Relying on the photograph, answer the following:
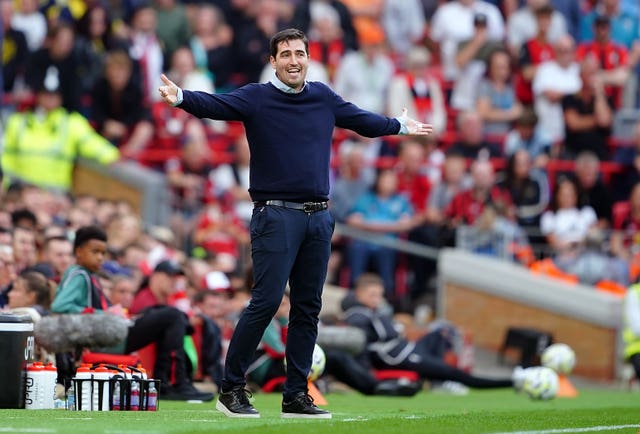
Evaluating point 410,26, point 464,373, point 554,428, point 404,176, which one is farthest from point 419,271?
point 554,428

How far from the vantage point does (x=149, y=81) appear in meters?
23.8

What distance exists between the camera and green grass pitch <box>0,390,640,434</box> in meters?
9.33

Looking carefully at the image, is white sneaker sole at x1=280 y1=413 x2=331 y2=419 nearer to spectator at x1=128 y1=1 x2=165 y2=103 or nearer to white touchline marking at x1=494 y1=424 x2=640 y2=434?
white touchline marking at x1=494 y1=424 x2=640 y2=434

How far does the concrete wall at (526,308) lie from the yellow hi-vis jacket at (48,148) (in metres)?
4.80

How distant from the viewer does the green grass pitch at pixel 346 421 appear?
9.33 m

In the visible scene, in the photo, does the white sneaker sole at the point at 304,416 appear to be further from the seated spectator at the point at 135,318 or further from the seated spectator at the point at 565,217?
the seated spectator at the point at 565,217

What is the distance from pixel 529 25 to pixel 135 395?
16561 millimetres

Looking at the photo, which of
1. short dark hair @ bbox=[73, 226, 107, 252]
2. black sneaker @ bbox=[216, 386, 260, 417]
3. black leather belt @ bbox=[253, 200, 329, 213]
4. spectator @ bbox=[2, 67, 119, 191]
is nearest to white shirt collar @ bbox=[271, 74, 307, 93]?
black leather belt @ bbox=[253, 200, 329, 213]

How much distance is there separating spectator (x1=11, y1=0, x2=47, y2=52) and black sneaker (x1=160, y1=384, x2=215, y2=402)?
33.5ft

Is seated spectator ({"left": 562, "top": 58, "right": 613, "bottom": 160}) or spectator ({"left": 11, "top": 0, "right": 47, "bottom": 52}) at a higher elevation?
spectator ({"left": 11, "top": 0, "right": 47, "bottom": 52})

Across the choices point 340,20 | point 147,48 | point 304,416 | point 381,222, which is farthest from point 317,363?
point 340,20

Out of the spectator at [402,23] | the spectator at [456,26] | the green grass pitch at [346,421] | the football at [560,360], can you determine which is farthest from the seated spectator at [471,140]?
the green grass pitch at [346,421]

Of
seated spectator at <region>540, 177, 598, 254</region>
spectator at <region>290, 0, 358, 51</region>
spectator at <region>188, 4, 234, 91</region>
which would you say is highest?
spectator at <region>290, 0, 358, 51</region>

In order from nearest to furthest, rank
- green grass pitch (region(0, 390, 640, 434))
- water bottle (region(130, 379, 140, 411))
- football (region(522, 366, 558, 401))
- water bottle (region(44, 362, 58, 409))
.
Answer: green grass pitch (region(0, 390, 640, 434)) < water bottle (region(130, 379, 140, 411)) < water bottle (region(44, 362, 58, 409)) < football (region(522, 366, 558, 401))
